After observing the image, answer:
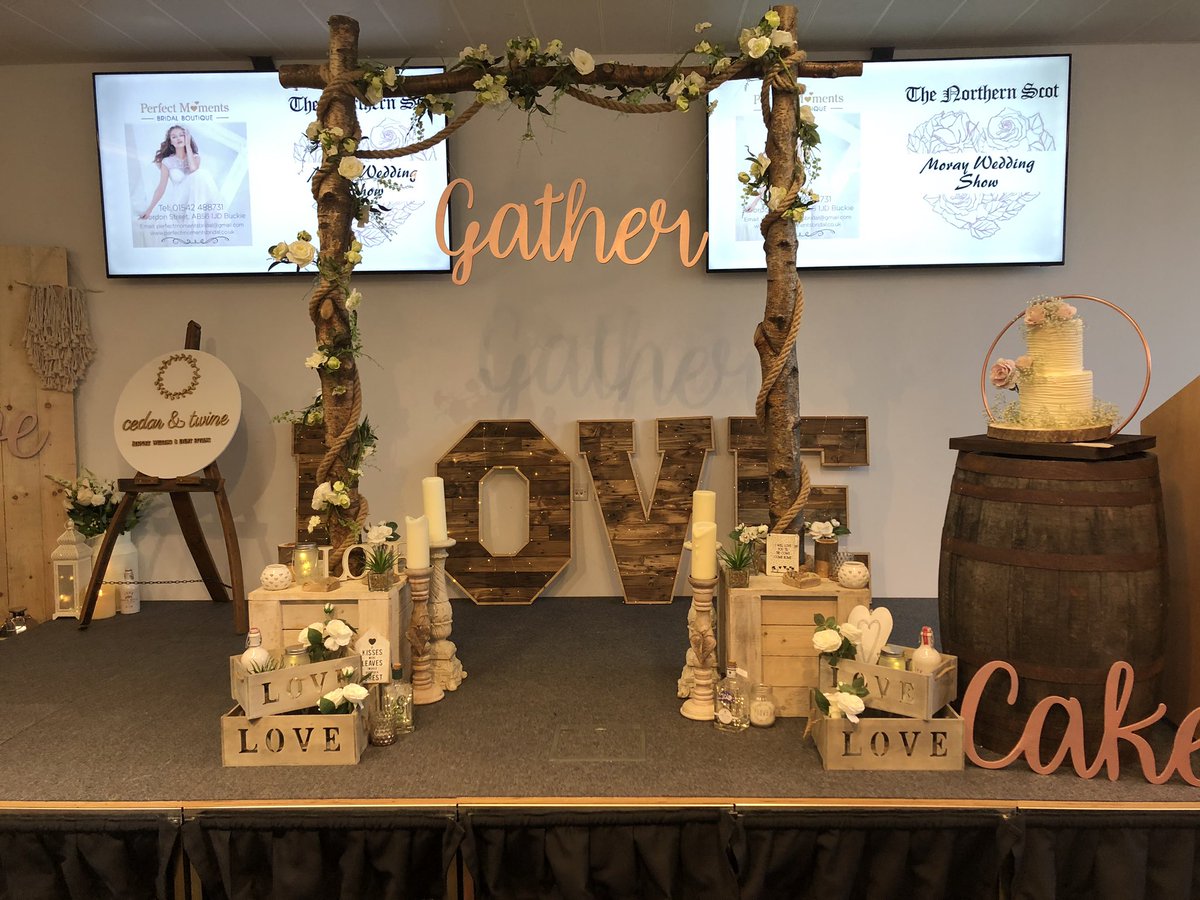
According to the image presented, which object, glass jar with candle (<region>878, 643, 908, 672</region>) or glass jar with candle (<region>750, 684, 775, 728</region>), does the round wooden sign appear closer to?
glass jar with candle (<region>750, 684, 775, 728</region>)

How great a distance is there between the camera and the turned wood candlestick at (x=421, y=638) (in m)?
2.56

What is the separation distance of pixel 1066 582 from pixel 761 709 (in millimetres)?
908

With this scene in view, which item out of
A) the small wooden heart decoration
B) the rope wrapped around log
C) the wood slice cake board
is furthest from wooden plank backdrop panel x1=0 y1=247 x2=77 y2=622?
the wood slice cake board

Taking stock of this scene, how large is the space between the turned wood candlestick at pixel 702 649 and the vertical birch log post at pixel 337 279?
1.17 meters

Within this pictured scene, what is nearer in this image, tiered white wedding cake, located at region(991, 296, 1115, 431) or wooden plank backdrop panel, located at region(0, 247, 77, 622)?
tiered white wedding cake, located at region(991, 296, 1115, 431)

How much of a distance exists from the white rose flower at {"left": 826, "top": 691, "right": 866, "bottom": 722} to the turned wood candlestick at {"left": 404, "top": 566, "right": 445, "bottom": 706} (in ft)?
4.18

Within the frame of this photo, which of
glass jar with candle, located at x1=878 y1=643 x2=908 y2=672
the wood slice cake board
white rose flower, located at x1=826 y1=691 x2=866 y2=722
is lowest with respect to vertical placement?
white rose flower, located at x1=826 y1=691 x2=866 y2=722

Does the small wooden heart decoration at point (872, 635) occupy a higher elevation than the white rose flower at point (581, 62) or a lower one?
lower

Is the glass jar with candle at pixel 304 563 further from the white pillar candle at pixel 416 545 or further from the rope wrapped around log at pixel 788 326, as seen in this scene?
the rope wrapped around log at pixel 788 326

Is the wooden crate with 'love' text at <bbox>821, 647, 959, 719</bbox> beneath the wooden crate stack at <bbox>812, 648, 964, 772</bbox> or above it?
above

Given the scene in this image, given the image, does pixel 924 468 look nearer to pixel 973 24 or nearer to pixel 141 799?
pixel 973 24

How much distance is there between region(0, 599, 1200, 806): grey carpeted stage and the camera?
6.67 feet

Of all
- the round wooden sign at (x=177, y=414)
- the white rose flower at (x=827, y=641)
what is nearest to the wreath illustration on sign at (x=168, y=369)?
the round wooden sign at (x=177, y=414)

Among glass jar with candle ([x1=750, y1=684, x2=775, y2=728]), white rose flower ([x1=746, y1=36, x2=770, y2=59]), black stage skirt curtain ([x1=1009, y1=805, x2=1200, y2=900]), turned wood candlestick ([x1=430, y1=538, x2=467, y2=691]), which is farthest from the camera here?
turned wood candlestick ([x1=430, y1=538, x2=467, y2=691])
